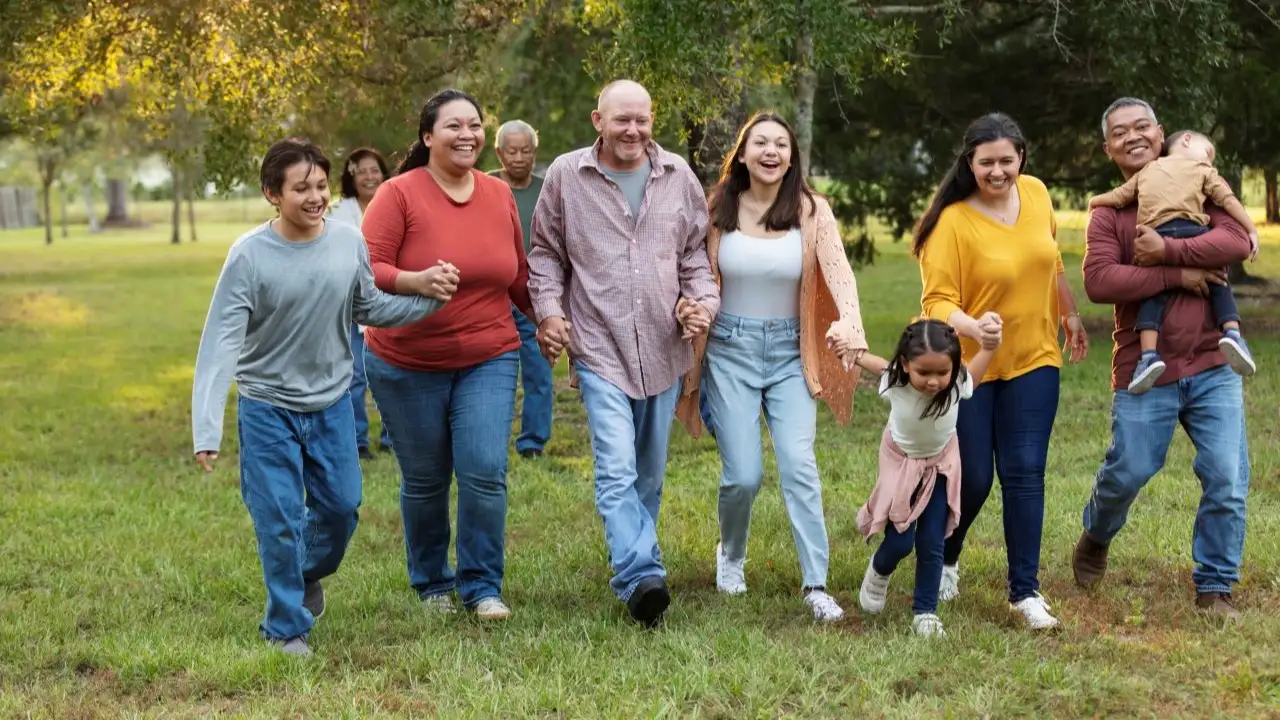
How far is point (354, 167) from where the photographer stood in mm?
10203

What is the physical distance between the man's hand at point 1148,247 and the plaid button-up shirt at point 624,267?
1.69 metres

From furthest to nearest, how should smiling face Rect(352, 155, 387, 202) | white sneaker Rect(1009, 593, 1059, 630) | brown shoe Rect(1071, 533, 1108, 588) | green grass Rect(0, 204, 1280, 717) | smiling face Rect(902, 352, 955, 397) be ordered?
smiling face Rect(352, 155, 387, 202), brown shoe Rect(1071, 533, 1108, 588), white sneaker Rect(1009, 593, 1059, 630), smiling face Rect(902, 352, 955, 397), green grass Rect(0, 204, 1280, 717)

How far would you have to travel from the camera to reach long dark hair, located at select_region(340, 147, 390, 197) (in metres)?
10.1

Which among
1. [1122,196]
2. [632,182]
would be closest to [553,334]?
[632,182]

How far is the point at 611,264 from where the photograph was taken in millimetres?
6105

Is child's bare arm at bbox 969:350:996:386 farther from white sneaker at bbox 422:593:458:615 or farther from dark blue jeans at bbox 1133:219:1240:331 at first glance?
white sneaker at bbox 422:593:458:615

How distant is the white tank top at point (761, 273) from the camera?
20.1 feet

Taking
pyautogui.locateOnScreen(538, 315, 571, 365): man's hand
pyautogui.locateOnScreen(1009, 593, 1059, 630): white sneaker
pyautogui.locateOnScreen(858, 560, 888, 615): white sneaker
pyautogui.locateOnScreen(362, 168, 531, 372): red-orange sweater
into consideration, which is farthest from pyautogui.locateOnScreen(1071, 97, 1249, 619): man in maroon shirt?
pyautogui.locateOnScreen(362, 168, 531, 372): red-orange sweater

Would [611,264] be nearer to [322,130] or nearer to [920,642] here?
[920,642]

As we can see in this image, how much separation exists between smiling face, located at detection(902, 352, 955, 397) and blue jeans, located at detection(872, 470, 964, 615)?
46 cm

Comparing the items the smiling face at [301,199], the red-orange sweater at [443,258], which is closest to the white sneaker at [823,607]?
the red-orange sweater at [443,258]

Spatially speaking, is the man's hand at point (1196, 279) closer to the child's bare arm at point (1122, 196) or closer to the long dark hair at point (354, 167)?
the child's bare arm at point (1122, 196)

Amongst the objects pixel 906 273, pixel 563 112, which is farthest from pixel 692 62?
pixel 906 273

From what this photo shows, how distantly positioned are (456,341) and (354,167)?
455 centimetres
